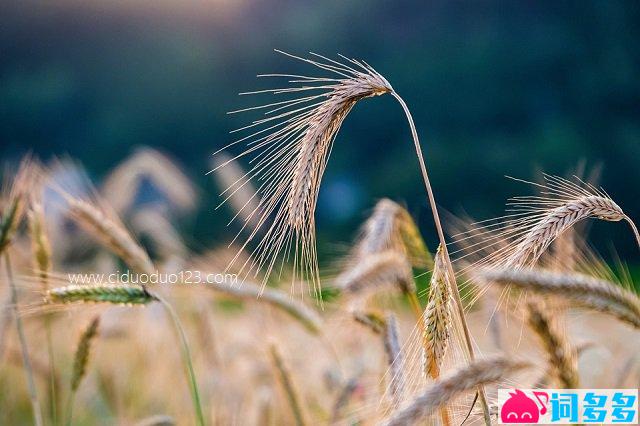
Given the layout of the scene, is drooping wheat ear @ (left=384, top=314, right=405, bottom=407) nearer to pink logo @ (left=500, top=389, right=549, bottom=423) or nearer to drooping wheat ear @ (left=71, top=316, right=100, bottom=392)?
pink logo @ (left=500, top=389, right=549, bottom=423)

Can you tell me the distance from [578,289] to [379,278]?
1.87 ft

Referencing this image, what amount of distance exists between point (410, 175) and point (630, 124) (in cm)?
428

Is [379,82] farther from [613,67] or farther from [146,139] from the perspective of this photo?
[146,139]

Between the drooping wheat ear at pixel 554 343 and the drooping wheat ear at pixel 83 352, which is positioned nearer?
the drooping wheat ear at pixel 554 343

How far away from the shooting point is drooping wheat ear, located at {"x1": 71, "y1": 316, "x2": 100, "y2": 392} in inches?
77.7

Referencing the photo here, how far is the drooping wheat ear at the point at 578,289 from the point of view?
3.15 feet

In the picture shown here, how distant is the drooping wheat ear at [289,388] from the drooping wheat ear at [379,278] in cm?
64

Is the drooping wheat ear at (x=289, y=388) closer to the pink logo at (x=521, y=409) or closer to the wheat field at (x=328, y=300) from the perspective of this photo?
the wheat field at (x=328, y=300)

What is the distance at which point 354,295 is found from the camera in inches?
64.9

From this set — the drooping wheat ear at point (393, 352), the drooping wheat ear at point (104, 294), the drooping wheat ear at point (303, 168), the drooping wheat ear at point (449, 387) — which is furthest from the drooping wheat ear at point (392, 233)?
the drooping wheat ear at point (449, 387)

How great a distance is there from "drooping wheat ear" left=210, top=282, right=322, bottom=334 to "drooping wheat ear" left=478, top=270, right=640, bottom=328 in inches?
35.6

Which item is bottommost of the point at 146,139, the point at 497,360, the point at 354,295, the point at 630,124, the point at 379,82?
the point at 497,360

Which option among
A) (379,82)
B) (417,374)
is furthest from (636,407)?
(379,82)

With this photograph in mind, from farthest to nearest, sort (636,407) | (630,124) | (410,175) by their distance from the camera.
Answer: (410,175)
(630,124)
(636,407)
